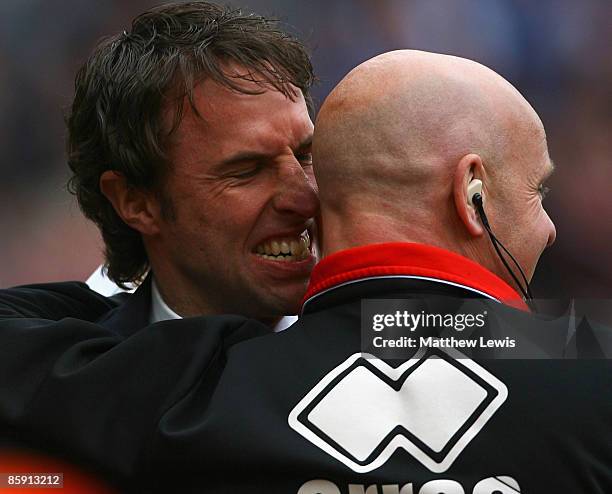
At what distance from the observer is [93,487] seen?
1.64m

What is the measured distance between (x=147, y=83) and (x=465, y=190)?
2.98 feet

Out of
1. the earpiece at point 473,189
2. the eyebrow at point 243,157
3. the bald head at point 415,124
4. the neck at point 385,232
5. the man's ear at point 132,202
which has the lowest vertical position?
the man's ear at point 132,202

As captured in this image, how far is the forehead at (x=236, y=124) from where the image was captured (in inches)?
84.0

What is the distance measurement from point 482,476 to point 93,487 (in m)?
0.60

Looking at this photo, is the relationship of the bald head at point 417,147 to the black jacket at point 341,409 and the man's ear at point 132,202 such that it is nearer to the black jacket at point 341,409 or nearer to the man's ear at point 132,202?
the black jacket at point 341,409

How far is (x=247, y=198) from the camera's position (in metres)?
2.14

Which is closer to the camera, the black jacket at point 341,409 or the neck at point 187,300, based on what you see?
the black jacket at point 341,409

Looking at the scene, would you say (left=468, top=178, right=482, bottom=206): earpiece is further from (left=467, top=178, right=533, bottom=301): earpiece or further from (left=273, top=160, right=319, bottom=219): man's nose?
(left=273, top=160, right=319, bottom=219): man's nose

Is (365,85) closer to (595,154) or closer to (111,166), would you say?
(111,166)

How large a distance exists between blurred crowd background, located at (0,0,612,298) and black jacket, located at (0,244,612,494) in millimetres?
2711

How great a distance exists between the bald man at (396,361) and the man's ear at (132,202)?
2.00 feet

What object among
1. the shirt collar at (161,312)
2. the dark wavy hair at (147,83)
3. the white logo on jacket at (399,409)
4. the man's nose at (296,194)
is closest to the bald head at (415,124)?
the white logo on jacket at (399,409)

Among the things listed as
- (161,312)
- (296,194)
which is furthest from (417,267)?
(161,312)

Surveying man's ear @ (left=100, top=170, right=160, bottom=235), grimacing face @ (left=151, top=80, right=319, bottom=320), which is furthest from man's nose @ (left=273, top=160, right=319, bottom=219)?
man's ear @ (left=100, top=170, right=160, bottom=235)
